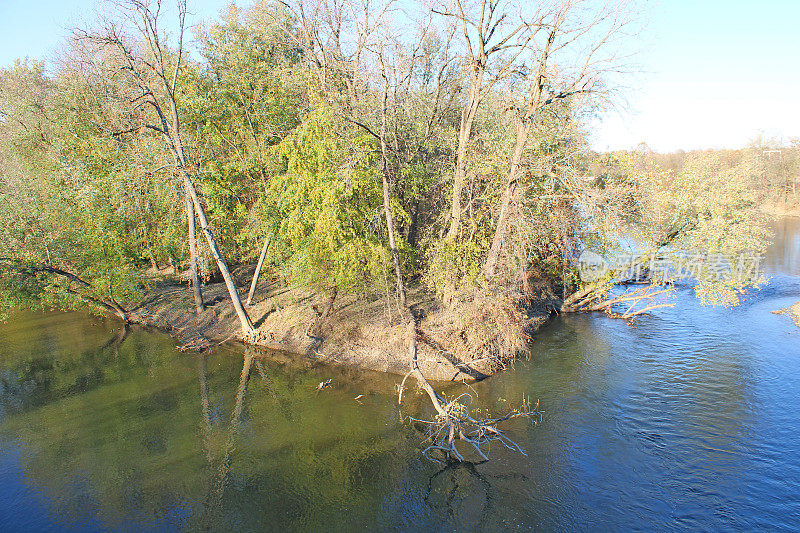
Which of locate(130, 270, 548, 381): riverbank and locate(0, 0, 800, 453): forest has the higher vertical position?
locate(0, 0, 800, 453): forest

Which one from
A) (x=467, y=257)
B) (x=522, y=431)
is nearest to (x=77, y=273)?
(x=467, y=257)

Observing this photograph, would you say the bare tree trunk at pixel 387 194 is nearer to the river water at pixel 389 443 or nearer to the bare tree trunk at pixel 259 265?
the river water at pixel 389 443

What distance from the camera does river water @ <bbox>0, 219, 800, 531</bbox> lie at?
10523mm

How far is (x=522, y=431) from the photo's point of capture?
13.6m

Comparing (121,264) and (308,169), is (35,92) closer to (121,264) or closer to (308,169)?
(121,264)

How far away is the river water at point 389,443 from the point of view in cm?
1052

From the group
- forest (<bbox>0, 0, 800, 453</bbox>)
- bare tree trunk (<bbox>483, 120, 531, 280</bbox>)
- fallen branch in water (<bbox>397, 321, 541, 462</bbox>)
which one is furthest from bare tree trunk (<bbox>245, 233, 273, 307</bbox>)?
fallen branch in water (<bbox>397, 321, 541, 462</bbox>)

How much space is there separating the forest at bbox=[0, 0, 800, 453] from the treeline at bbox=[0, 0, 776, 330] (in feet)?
0.39

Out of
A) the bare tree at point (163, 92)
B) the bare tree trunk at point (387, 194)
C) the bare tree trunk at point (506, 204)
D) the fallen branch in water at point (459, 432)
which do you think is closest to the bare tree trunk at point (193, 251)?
the bare tree at point (163, 92)

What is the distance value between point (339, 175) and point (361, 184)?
1.21m

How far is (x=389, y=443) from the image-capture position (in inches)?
523

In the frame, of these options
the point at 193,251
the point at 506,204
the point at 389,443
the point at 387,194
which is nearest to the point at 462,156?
the point at 506,204

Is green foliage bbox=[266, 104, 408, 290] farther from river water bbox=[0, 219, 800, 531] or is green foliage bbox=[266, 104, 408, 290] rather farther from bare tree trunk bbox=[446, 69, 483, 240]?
river water bbox=[0, 219, 800, 531]

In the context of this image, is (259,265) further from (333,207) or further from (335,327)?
(333,207)
